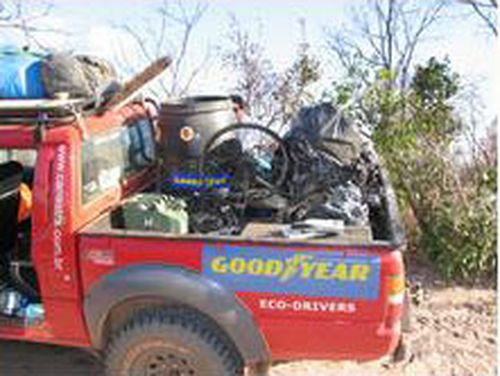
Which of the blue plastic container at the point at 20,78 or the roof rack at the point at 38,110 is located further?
the blue plastic container at the point at 20,78

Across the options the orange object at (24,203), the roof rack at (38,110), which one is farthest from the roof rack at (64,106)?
the orange object at (24,203)

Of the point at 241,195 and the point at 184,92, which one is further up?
the point at 184,92

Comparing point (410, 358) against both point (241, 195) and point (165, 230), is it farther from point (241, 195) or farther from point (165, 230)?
point (165, 230)

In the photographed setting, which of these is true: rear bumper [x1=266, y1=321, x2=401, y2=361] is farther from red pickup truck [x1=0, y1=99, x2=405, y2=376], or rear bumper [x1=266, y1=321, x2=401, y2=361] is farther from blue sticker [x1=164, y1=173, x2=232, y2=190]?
blue sticker [x1=164, y1=173, x2=232, y2=190]

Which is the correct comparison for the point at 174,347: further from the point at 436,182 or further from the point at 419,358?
the point at 436,182

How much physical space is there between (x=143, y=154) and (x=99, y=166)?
0.66 m

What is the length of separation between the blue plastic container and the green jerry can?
92cm

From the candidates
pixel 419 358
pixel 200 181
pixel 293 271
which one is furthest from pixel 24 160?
pixel 419 358

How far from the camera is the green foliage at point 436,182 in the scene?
5.52m

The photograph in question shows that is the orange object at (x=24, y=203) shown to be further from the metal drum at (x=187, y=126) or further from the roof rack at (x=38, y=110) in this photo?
the metal drum at (x=187, y=126)

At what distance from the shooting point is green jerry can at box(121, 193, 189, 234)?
3447 millimetres

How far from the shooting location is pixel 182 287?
3266 millimetres

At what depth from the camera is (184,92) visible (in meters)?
10.3

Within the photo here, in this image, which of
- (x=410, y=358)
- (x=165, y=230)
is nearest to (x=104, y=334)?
(x=165, y=230)
